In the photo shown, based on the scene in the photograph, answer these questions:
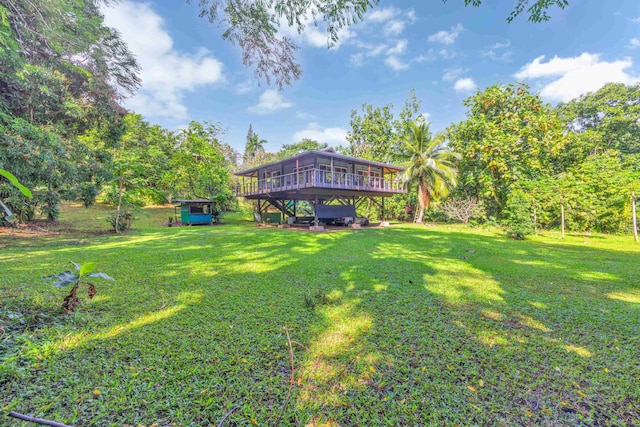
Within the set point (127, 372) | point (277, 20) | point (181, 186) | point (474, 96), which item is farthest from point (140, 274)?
point (474, 96)

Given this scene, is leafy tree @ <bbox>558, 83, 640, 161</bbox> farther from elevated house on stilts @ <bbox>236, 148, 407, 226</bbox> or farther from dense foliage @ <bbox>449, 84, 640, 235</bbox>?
elevated house on stilts @ <bbox>236, 148, 407, 226</bbox>

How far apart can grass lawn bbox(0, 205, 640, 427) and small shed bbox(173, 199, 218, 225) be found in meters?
12.0

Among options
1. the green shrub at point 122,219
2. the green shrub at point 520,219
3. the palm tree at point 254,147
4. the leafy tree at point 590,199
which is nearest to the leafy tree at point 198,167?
the green shrub at point 122,219

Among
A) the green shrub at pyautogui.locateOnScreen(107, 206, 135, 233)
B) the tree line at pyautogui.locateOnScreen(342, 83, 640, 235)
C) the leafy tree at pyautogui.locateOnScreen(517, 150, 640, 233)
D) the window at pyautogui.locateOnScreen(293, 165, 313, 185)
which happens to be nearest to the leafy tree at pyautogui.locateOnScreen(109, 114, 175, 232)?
the green shrub at pyautogui.locateOnScreen(107, 206, 135, 233)

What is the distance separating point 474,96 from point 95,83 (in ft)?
70.5

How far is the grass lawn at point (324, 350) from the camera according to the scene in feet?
5.04

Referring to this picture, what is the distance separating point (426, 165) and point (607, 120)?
16.7 m

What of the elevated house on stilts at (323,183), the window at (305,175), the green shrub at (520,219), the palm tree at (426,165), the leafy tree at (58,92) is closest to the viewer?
the leafy tree at (58,92)

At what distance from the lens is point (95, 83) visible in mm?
9102

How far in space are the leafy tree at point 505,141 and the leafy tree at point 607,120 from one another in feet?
12.3

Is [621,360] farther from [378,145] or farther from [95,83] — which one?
[378,145]

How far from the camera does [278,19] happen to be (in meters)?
3.69

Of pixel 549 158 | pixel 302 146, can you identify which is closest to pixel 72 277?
pixel 549 158

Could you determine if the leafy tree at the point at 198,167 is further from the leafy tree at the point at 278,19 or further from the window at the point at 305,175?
the leafy tree at the point at 278,19
